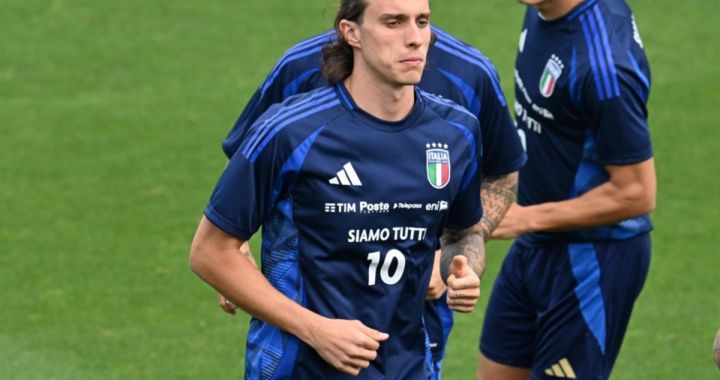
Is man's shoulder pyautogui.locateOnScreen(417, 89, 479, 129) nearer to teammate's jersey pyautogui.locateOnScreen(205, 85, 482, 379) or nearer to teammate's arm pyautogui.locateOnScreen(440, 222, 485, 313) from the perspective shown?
teammate's jersey pyautogui.locateOnScreen(205, 85, 482, 379)

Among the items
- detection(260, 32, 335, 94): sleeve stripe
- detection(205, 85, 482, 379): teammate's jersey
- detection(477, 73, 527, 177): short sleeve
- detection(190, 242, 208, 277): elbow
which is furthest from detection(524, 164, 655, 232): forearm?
detection(190, 242, 208, 277): elbow

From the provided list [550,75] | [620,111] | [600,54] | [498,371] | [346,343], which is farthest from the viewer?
[498,371]

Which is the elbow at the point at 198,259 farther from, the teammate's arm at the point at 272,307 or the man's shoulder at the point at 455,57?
the man's shoulder at the point at 455,57

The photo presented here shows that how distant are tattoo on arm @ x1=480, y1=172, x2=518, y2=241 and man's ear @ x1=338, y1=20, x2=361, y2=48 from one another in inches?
45.5

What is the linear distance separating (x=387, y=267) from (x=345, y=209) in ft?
0.85

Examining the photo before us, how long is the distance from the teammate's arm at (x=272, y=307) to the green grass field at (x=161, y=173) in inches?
46.3

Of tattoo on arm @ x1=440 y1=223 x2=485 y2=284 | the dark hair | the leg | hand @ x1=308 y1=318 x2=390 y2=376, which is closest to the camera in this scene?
hand @ x1=308 y1=318 x2=390 y2=376

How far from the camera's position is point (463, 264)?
5375mm

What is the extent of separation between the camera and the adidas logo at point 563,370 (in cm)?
685

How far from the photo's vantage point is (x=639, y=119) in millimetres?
6590

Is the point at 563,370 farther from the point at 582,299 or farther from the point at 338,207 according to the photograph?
the point at 338,207

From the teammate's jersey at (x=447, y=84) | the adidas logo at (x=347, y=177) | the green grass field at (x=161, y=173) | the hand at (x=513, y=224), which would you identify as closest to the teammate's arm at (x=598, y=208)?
the hand at (x=513, y=224)

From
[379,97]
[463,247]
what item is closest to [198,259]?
[379,97]

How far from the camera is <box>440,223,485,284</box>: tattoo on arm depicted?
19.0 feet
